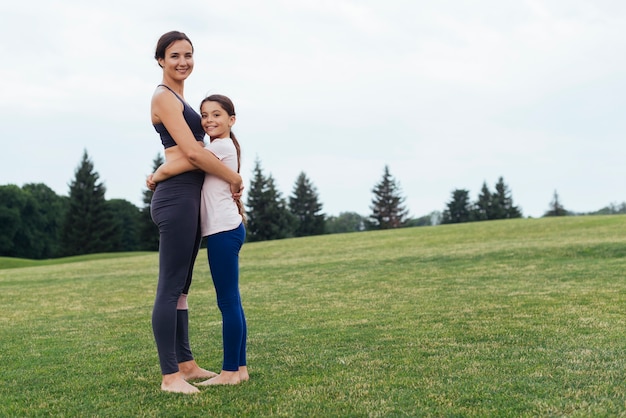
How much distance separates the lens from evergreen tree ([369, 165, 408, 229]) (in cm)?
7775

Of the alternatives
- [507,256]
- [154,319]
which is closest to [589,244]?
[507,256]

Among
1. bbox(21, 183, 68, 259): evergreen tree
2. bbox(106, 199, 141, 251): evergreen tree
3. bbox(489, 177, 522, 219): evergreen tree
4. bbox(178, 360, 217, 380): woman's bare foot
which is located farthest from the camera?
bbox(489, 177, 522, 219): evergreen tree

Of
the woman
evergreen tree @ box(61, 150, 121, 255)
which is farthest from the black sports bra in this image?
evergreen tree @ box(61, 150, 121, 255)

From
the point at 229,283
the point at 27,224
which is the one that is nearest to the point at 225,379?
the point at 229,283

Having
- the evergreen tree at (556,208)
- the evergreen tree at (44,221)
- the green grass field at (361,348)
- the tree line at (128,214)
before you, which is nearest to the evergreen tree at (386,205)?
the tree line at (128,214)

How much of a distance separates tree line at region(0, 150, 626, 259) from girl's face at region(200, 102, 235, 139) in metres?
54.1

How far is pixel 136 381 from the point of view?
4617 mm

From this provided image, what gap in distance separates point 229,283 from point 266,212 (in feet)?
200

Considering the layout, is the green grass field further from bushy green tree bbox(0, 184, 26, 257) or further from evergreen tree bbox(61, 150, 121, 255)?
bushy green tree bbox(0, 184, 26, 257)

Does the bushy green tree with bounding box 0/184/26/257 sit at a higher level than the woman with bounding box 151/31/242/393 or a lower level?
higher

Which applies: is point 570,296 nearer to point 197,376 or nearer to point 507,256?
point 197,376

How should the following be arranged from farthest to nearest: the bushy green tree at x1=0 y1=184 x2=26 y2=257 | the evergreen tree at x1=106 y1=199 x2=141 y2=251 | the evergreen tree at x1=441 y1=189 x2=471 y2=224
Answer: the evergreen tree at x1=441 y1=189 x2=471 y2=224
the evergreen tree at x1=106 y1=199 x2=141 y2=251
the bushy green tree at x1=0 y1=184 x2=26 y2=257

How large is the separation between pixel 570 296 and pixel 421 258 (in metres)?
8.74

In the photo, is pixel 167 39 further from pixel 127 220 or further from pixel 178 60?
pixel 127 220
